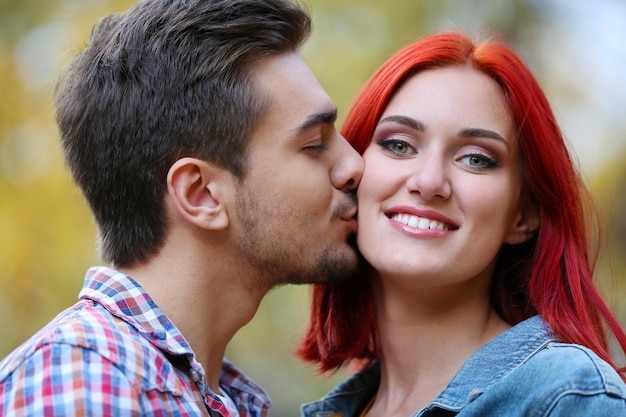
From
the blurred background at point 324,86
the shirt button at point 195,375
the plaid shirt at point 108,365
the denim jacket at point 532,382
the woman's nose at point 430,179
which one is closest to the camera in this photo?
the plaid shirt at point 108,365

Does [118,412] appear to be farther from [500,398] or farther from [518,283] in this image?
[518,283]

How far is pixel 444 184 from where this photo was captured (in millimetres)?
2434

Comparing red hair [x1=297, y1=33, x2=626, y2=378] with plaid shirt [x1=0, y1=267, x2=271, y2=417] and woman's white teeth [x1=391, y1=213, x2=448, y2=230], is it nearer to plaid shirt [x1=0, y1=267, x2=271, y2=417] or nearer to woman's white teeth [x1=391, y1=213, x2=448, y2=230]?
woman's white teeth [x1=391, y1=213, x2=448, y2=230]

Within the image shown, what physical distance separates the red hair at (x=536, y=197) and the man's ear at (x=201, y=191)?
0.49 m

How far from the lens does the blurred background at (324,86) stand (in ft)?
18.7

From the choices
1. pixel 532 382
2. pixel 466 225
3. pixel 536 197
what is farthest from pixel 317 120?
pixel 532 382

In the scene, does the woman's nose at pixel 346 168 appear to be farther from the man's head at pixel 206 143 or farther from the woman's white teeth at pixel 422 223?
the woman's white teeth at pixel 422 223

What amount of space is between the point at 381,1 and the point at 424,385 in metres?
3.99

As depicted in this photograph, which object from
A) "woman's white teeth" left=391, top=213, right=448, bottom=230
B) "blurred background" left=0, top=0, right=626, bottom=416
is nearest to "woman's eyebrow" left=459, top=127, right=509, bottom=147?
"woman's white teeth" left=391, top=213, right=448, bottom=230

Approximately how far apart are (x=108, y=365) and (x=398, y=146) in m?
1.09

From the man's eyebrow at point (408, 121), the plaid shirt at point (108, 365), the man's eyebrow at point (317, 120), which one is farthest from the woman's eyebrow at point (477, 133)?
the plaid shirt at point (108, 365)

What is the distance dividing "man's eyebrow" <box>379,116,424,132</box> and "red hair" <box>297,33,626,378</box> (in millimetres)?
82

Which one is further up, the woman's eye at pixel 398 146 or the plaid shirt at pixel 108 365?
the woman's eye at pixel 398 146

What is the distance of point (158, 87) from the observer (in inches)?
98.3
